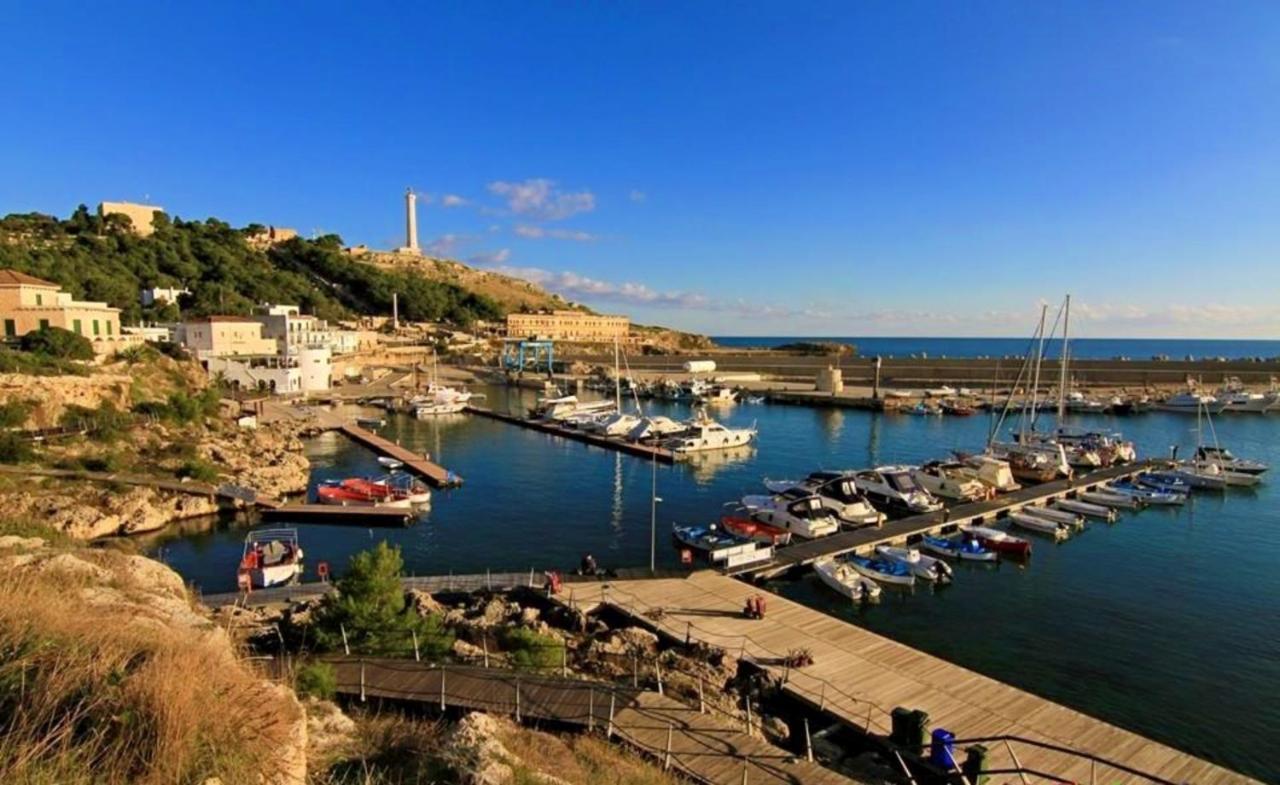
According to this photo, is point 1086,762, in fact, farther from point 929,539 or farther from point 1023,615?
point 929,539

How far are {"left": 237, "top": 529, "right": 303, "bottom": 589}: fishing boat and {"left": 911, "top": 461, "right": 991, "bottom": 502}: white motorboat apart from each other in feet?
95.9

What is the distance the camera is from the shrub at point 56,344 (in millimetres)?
43156

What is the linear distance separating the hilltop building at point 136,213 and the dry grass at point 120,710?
12764cm

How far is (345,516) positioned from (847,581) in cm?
2247

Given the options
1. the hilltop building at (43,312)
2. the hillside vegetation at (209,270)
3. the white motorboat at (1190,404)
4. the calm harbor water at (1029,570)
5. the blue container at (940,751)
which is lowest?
the calm harbor water at (1029,570)

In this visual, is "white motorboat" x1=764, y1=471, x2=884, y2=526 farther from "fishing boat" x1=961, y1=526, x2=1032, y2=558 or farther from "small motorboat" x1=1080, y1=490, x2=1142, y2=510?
"small motorboat" x1=1080, y1=490, x2=1142, y2=510

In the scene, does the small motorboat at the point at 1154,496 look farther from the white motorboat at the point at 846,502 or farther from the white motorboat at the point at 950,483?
the white motorboat at the point at 846,502

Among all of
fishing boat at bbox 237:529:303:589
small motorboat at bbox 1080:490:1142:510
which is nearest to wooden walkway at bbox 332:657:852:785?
fishing boat at bbox 237:529:303:589

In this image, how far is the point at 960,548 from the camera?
1098 inches

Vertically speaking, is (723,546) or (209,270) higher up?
(209,270)

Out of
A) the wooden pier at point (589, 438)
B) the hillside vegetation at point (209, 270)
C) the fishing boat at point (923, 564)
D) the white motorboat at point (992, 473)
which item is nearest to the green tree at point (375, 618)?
the fishing boat at point (923, 564)

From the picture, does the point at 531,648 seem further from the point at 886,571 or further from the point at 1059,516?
the point at 1059,516

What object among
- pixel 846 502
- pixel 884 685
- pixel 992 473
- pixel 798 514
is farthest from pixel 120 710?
pixel 992 473

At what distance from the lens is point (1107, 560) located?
28.0 meters
